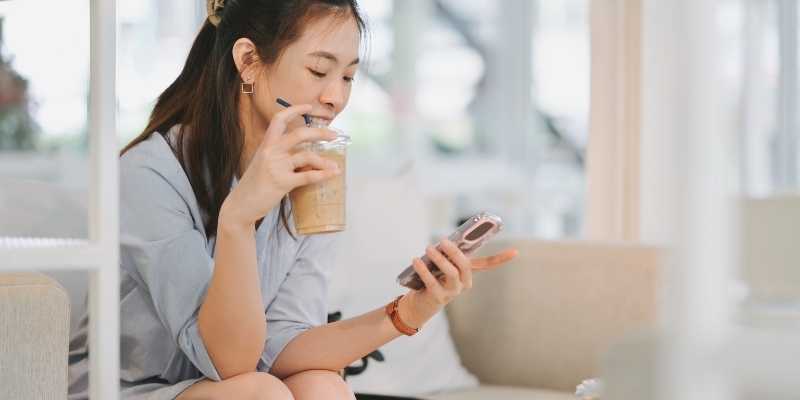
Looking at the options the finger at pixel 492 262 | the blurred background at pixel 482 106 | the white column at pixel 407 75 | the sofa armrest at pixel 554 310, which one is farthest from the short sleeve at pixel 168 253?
the white column at pixel 407 75

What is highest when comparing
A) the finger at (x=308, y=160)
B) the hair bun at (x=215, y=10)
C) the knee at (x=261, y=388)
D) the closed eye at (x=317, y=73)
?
the hair bun at (x=215, y=10)

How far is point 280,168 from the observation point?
1.42 meters

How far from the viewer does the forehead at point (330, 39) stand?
1.75 meters

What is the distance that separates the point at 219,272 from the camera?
155cm

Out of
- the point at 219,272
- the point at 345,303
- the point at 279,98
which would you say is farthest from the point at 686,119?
the point at 345,303

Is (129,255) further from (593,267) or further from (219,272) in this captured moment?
(593,267)

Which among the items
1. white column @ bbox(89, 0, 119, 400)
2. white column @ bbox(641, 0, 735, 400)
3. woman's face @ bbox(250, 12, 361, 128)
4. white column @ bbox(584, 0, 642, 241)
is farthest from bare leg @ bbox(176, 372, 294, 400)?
white column @ bbox(584, 0, 642, 241)

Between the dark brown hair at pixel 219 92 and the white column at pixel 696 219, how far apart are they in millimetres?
1119

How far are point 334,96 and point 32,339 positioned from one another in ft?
2.11

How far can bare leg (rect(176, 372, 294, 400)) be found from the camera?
5.04 feet

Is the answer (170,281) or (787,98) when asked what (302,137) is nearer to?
(170,281)

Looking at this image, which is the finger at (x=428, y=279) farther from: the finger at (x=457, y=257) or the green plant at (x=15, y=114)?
the green plant at (x=15, y=114)

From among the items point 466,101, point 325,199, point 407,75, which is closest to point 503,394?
point 325,199

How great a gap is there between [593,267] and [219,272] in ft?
3.35
